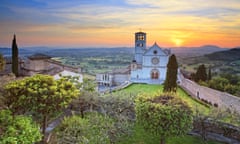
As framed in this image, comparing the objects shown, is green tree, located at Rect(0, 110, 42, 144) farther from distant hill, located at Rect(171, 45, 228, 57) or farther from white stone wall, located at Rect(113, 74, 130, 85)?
white stone wall, located at Rect(113, 74, 130, 85)

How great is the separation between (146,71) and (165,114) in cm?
2399

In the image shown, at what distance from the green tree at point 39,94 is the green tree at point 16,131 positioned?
1.11 meters

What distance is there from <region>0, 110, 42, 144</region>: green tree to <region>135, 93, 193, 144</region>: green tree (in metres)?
3.63

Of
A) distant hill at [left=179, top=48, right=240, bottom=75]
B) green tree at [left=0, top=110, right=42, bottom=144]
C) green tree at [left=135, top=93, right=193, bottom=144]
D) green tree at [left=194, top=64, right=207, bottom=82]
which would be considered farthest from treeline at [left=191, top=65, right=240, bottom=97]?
green tree at [left=0, top=110, right=42, bottom=144]

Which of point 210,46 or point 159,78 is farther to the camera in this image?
point 159,78

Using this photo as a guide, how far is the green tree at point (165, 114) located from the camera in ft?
26.9

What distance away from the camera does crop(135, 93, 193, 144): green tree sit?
8.20 meters

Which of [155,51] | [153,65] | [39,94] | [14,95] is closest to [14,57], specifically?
[14,95]

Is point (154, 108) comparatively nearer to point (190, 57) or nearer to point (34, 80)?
point (34, 80)

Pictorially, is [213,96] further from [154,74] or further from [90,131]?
[154,74]

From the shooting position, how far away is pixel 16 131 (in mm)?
6496

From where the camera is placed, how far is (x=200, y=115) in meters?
10.7

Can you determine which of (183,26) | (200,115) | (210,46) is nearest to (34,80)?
(200,115)

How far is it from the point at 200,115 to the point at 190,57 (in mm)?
23976
